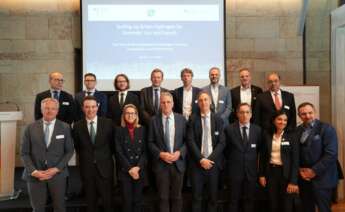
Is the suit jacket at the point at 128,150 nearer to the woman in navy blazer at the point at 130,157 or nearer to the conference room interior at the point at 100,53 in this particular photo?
the woman in navy blazer at the point at 130,157

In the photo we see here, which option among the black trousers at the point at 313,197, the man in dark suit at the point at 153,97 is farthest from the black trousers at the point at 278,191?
the man in dark suit at the point at 153,97

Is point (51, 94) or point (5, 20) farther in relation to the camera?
point (5, 20)

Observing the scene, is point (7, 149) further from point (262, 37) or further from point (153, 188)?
point (262, 37)

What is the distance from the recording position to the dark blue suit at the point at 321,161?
359cm

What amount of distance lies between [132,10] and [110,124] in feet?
8.69

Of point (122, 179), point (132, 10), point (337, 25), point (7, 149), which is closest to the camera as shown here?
point (122, 179)

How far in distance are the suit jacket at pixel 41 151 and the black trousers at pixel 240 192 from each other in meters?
1.62

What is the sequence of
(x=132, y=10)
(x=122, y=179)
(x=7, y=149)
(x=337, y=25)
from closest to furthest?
(x=122, y=179)
(x=7, y=149)
(x=337, y=25)
(x=132, y=10)

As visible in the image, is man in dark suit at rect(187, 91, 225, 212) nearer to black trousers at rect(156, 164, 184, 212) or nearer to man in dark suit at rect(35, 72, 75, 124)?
black trousers at rect(156, 164, 184, 212)

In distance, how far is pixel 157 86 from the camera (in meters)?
4.40

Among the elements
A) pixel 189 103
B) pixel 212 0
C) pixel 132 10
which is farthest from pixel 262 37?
pixel 189 103

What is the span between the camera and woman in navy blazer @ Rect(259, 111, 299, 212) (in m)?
3.67

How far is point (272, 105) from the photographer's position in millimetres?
4387

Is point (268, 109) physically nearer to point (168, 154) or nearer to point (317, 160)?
point (317, 160)
